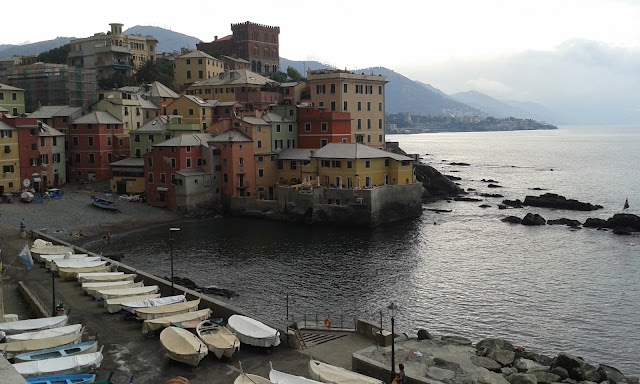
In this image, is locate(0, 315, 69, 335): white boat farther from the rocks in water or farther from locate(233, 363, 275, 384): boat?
the rocks in water

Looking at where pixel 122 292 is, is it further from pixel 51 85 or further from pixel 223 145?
pixel 51 85

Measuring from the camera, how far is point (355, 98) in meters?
89.5

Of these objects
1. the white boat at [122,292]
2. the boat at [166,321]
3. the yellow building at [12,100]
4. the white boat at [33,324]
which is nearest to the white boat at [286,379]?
the boat at [166,321]

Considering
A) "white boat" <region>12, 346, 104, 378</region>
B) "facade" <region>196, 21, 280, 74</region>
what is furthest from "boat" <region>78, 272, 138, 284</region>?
"facade" <region>196, 21, 280, 74</region>

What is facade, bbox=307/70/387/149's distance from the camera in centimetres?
8756

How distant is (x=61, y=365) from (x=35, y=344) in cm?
319

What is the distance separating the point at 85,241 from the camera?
61.2 metres

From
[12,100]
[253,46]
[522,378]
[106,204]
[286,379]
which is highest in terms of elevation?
[253,46]

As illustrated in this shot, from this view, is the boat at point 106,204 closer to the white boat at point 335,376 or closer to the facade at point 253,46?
the white boat at point 335,376

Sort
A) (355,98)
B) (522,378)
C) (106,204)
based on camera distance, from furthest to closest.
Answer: (355,98) → (106,204) → (522,378)

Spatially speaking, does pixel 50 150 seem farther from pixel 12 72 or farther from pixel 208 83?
pixel 12 72

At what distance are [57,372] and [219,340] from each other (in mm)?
6361

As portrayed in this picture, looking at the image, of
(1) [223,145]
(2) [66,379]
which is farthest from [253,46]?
(2) [66,379]

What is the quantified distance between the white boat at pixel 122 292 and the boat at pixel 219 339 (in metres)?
8.55
